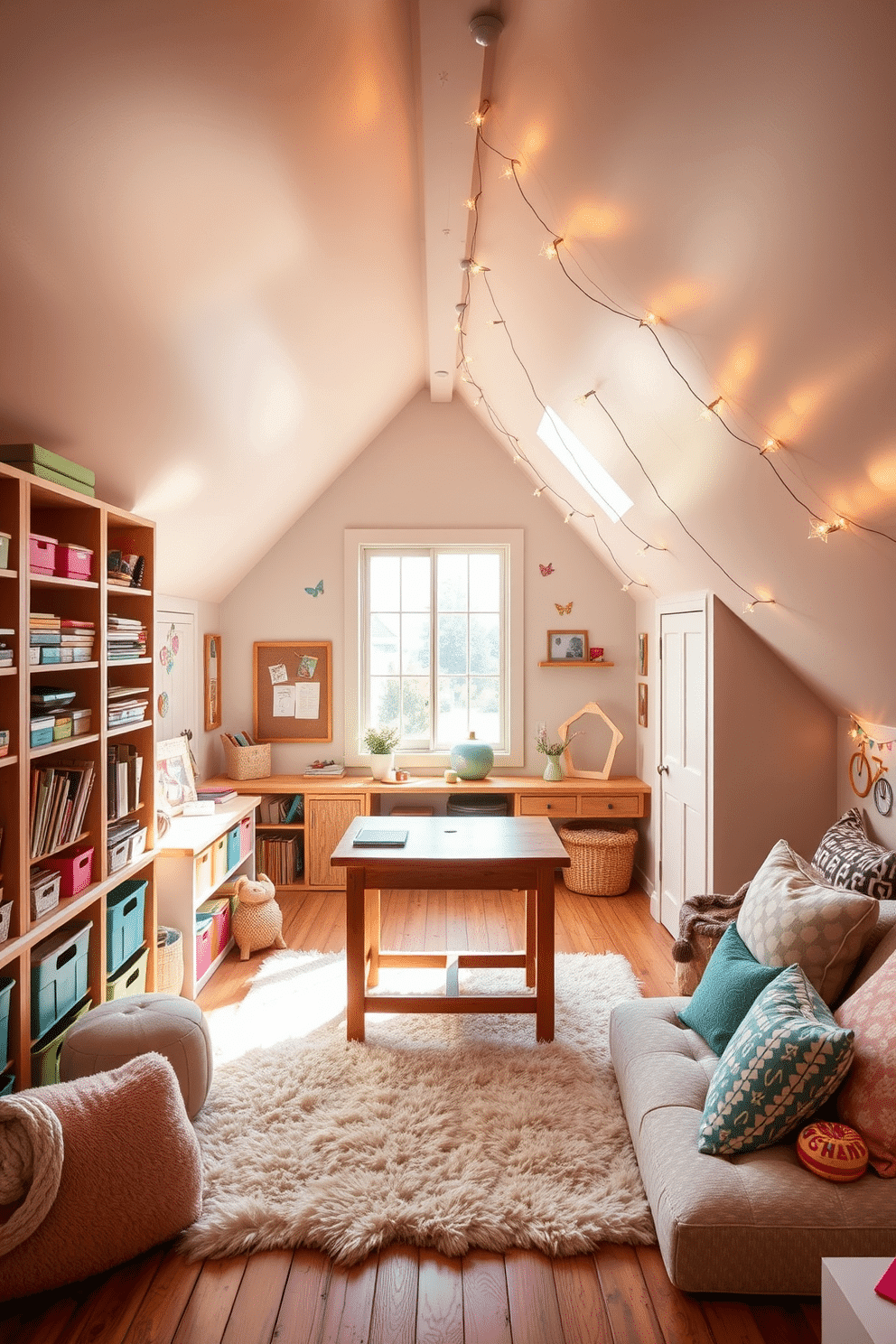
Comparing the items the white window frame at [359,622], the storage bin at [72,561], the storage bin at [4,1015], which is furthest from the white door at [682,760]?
the storage bin at [4,1015]

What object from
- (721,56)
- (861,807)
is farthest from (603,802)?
(721,56)

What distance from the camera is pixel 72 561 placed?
2523mm

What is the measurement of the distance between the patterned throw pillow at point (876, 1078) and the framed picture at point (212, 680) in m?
3.96

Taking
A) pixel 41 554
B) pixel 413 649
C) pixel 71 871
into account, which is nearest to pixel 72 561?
pixel 41 554

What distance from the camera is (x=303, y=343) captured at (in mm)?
3178

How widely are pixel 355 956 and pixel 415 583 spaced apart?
9.78 ft

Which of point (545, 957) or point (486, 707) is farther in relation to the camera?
point (486, 707)

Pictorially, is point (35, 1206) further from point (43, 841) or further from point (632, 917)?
point (632, 917)

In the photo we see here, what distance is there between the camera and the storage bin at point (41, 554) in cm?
229

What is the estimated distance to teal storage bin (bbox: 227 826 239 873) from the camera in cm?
391

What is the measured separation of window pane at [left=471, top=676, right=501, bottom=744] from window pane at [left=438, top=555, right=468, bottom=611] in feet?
1.70

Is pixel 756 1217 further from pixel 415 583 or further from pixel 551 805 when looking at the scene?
pixel 415 583

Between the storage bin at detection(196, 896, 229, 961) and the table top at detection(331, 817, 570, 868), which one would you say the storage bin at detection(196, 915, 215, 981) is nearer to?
the storage bin at detection(196, 896, 229, 961)

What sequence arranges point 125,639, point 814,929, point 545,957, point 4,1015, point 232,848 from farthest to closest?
point 232,848 → point 125,639 → point 545,957 → point 814,929 → point 4,1015
